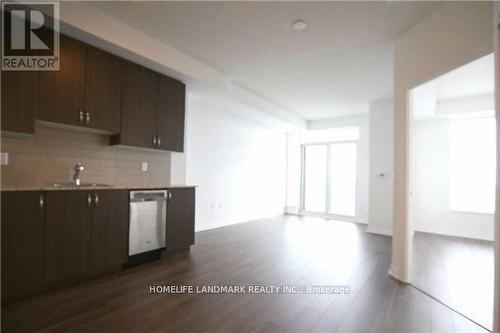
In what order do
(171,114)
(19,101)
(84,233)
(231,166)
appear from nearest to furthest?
1. (19,101)
2. (84,233)
3. (171,114)
4. (231,166)

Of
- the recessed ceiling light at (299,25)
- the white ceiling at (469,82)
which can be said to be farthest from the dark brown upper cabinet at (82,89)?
the white ceiling at (469,82)

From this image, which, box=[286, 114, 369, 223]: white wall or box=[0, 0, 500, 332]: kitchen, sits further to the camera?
box=[286, 114, 369, 223]: white wall

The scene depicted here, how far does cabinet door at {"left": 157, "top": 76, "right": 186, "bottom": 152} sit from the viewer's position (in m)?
3.42

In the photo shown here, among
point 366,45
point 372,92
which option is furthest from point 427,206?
point 366,45

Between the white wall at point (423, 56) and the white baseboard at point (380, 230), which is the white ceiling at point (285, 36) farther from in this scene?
the white baseboard at point (380, 230)

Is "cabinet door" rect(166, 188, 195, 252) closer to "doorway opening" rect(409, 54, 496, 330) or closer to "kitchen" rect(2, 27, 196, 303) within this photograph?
"kitchen" rect(2, 27, 196, 303)

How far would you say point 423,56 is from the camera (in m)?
2.51

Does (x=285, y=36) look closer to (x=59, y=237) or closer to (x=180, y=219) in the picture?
(x=180, y=219)

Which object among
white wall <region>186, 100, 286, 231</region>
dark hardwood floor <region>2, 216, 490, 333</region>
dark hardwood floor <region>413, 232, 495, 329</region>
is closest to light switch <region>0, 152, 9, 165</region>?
dark hardwood floor <region>2, 216, 490, 333</region>

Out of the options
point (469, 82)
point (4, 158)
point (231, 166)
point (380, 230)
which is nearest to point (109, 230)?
point (4, 158)

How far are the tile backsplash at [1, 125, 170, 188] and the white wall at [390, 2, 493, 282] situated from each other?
3.27 meters

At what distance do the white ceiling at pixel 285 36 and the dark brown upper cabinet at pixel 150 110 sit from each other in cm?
51

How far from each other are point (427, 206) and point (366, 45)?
4.28 metres

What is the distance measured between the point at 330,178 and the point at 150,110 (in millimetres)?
5418
